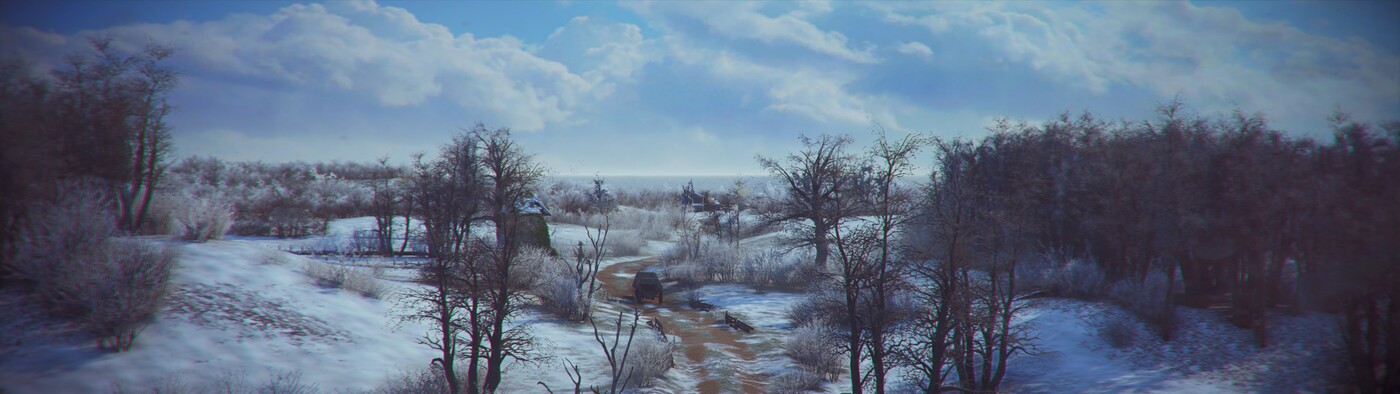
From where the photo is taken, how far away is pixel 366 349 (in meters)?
11.2

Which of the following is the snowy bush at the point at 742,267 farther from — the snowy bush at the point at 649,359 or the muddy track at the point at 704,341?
the snowy bush at the point at 649,359

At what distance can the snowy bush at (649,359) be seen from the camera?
489 inches

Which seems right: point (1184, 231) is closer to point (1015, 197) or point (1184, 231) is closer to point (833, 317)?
point (1015, 197)

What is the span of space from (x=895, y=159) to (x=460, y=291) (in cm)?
1014

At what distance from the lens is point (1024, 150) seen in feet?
72.5

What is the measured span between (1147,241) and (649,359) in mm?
13713

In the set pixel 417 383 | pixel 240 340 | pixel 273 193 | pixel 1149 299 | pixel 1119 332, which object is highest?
pixel 273 193

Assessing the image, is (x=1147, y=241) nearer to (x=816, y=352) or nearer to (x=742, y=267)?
(x=816, y=352)

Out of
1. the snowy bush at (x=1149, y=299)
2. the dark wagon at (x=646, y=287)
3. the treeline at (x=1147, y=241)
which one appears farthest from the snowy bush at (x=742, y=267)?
the snowy bush at (x=1149, y=299)

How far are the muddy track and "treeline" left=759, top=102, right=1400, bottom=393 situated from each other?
8.59 ft

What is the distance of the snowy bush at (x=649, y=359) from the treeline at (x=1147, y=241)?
168 inches

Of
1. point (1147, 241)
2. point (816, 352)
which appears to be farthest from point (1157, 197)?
point (816, 352)

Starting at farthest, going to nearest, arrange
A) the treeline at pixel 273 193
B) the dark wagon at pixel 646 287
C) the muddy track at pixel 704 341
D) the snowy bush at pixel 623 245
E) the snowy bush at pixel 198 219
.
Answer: the snowy bush at pixel 623 245 → the treeline at pixel 273 193 → the dark wagon at pixel 646 287 → the snowy bush at pixel 198 219 → the muddy track at pixel 704 341

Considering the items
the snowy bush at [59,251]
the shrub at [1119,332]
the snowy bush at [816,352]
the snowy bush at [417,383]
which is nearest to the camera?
the snowy bush at [59,251]
